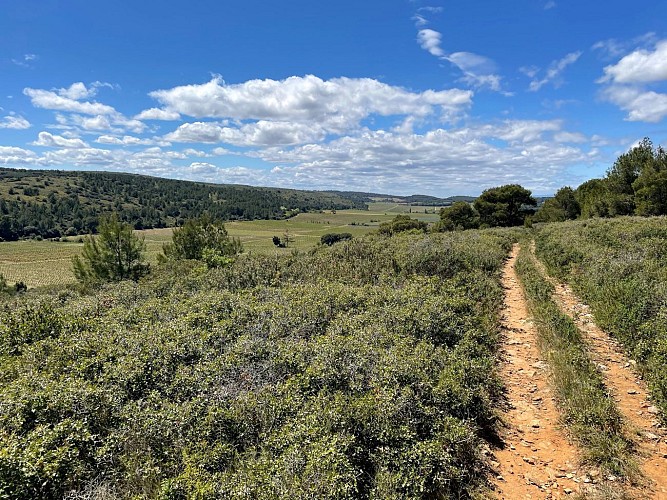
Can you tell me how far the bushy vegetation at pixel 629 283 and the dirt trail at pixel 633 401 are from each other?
227 millimetres

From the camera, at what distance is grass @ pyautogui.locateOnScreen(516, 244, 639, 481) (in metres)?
5.01

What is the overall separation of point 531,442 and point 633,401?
2.21 meters

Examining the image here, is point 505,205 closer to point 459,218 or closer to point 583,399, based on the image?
point 459,218

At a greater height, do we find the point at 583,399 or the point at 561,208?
the point at 561,208

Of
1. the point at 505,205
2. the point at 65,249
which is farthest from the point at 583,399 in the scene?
the point at 65,249

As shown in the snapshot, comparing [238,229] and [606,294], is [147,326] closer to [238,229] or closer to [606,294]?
[606,294]

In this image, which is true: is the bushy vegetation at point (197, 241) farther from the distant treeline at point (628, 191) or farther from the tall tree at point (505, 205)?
the distant treeline at point (628, 191)

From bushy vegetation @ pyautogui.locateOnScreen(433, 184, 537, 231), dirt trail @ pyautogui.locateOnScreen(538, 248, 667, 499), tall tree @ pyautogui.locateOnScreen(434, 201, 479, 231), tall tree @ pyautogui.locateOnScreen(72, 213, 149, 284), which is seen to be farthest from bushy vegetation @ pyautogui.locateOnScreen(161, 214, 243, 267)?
dirt trail @ pyautogui.locateOnScreen(538, 248, 667, 499)

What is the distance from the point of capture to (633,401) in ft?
20.6

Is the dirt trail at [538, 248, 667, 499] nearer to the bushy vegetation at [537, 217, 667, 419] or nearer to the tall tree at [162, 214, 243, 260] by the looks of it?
the bushy vegetation at [537, 217, 667, 419]

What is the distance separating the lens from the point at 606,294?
33.3ft

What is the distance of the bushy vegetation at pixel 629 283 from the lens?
703 centimetres

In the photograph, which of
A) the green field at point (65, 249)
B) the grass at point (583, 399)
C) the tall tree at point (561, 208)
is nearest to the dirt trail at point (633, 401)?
the grass at point (583, 399)

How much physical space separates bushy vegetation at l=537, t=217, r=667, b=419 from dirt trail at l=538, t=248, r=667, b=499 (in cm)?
23
